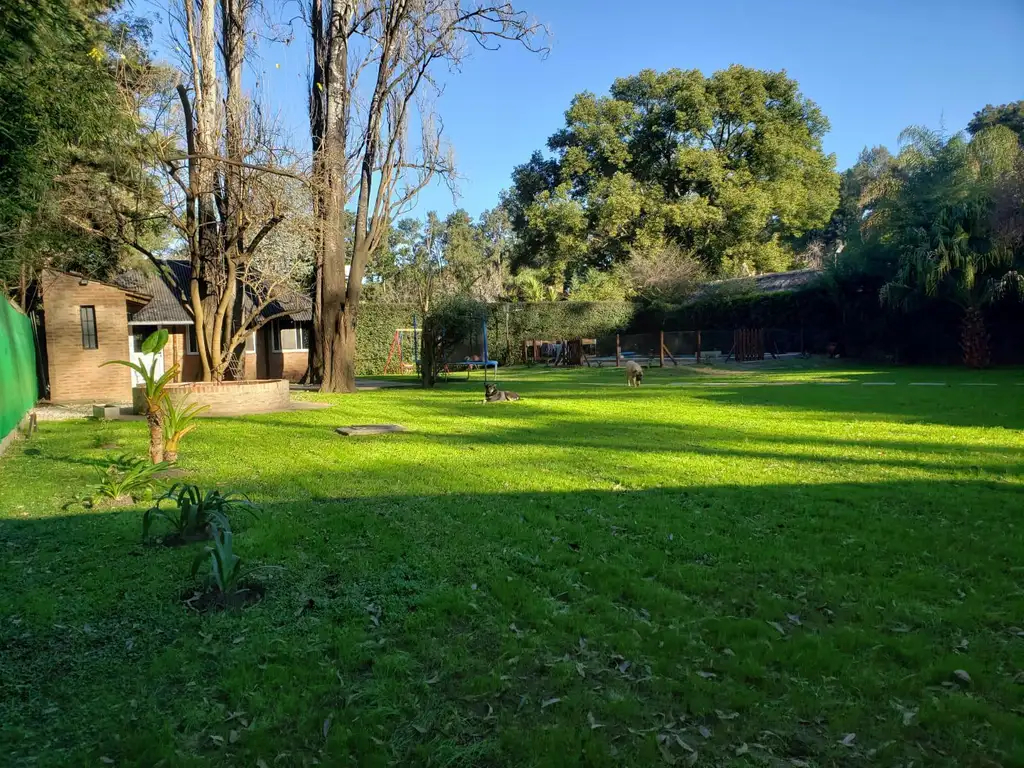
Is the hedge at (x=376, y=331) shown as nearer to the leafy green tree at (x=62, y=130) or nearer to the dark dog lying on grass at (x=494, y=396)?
the leafy green tree at (x=62, y=130)

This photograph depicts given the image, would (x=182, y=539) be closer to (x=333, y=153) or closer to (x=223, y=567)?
(x=223, y=567)

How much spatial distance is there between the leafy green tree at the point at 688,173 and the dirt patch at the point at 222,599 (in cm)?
3501

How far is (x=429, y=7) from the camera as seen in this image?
17.1 meters

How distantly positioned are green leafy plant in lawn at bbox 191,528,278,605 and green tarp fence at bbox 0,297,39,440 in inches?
249

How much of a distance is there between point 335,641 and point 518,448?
5.21 meters

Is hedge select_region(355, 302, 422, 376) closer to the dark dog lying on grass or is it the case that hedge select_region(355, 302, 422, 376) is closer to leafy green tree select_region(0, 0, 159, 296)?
leafy green tree select_region(0, 0, 159, 296)

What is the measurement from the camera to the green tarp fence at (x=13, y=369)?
8.77m

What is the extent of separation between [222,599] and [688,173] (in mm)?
37398

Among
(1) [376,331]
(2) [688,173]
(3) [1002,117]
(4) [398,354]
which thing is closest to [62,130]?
(1) [376,331]

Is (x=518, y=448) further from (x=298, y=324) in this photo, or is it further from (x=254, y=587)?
(x=298, y=324)

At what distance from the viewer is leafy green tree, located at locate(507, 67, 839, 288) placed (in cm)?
3684

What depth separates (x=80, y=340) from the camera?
16391 mm

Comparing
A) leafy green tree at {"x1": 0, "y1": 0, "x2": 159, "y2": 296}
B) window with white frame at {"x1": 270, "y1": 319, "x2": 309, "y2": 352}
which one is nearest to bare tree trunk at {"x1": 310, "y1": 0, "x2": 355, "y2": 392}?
leafy green tree at {"x1": 0, "y1": 0, "x2": 159, "y2": 296}

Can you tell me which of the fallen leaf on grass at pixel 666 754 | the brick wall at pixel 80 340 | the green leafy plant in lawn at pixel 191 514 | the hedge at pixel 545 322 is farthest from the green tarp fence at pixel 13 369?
the hedge at pixel 545 322
